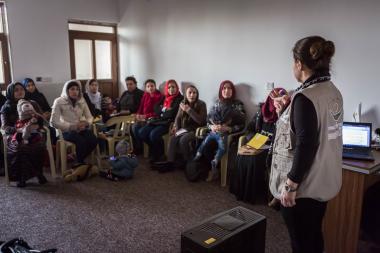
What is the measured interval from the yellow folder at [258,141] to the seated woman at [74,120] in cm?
183

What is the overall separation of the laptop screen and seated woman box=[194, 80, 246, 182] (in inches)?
53.5

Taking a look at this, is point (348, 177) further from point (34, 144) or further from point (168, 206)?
point (34, 144)

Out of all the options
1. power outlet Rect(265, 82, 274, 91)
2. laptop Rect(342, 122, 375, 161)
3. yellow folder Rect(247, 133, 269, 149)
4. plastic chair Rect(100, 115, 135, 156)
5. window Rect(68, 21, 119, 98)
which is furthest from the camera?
window Rect(68, 21, 119, 98)

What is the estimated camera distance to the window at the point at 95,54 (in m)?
5.44

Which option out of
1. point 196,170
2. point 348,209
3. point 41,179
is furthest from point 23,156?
point 348,209

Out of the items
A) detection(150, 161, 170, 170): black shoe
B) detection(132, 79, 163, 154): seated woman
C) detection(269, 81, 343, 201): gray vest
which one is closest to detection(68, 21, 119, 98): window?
detection(132, 79, 163, 154): seated woman

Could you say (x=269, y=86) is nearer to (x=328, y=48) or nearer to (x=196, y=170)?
(x=196, y=170)

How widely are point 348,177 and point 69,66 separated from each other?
4.59 metres

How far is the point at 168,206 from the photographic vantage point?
9.82 ft

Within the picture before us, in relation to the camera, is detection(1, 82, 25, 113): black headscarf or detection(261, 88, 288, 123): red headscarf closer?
detection(261, 88, 288, 123): red headscarf

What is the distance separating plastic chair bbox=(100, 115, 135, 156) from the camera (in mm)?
4258

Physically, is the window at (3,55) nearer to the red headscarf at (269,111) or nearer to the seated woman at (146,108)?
the seated woman at (146,108)

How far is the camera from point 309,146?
1.31m

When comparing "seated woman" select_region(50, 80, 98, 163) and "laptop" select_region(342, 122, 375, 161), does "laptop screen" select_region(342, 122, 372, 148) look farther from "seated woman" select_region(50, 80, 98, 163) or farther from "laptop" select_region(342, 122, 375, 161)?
"seated woman" select_region(50, 80, 98, 163)
